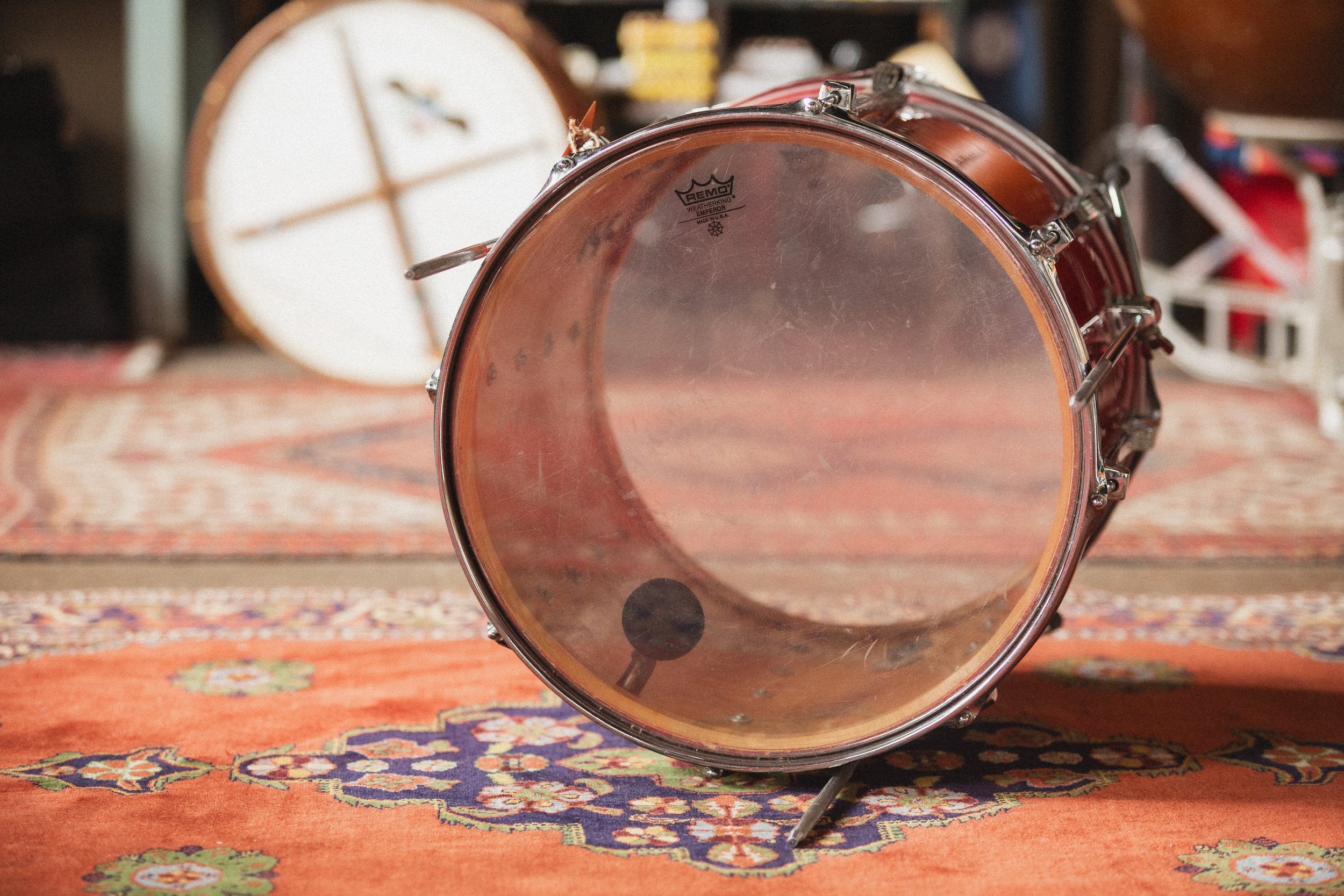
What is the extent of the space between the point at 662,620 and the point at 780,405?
26 cm

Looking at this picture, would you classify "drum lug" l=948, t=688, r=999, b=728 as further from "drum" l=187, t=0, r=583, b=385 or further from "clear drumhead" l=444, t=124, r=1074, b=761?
"drum" l=187, t=0, r=583, b=385

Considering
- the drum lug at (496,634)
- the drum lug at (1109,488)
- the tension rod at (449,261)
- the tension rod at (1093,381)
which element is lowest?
the drum lug at (496,634)

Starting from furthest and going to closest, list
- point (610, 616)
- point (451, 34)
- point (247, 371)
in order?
point (247, 371), point (451, 34), point (610, 616)

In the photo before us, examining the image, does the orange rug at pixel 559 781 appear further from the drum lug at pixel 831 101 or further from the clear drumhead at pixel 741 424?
the drum lug at pixel 831 101

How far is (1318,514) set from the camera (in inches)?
95.8

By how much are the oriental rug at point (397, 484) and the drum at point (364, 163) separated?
0.24 meters

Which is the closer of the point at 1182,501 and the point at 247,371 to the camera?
the point at 1182,501

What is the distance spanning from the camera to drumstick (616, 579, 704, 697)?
1.34 meters

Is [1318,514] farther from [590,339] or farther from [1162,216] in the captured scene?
[1162,216]

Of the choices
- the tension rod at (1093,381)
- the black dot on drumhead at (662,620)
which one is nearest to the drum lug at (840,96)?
the tension rod at (1093,381)

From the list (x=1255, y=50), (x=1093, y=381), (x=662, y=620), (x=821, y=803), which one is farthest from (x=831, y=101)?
(x=1255, y=50)

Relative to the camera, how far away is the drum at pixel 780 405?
1.19 metres

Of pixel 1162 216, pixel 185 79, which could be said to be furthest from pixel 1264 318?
pixel 185 79

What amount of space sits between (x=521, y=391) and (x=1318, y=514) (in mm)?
1680
